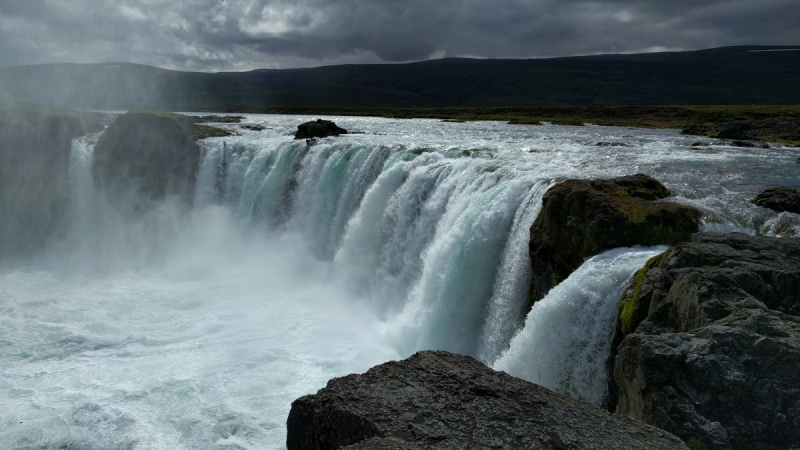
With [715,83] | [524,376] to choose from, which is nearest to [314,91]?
[715,83]

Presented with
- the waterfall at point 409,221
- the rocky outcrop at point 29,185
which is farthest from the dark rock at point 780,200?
the rocky outcrop at point 29,185

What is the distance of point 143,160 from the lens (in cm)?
2883

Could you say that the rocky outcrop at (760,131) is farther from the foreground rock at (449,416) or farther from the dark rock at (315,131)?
the foreground rock at (449,416)

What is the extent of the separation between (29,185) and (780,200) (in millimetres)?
31567

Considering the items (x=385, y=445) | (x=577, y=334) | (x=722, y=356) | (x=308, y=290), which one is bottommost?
(x=308, y=290)

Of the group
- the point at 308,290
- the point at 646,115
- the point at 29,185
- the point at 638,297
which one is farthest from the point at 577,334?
the point at 646,115

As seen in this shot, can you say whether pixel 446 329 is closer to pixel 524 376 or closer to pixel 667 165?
pixel 524 376

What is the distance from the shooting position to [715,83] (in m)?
172

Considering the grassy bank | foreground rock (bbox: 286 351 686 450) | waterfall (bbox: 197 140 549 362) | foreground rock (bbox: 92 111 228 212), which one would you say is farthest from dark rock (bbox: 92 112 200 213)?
the grassy bank

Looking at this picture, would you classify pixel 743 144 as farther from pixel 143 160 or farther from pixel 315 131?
pixel 143 160

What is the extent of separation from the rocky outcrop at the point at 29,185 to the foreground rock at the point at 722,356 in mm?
29900

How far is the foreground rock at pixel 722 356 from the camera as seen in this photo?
4973 millimetres

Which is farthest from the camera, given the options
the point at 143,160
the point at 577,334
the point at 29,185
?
the point at 143,160

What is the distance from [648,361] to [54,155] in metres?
31.3
